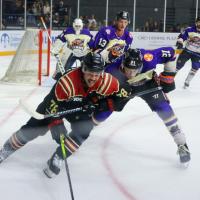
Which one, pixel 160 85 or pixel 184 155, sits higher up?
pixel 160 85

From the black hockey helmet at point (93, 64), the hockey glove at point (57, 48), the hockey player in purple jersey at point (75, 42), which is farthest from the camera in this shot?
the hockey player in purple jersey at point (75, 42)

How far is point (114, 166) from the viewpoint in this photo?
2645 millimetres

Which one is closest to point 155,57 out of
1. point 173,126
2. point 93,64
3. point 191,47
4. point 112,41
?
point 173,126

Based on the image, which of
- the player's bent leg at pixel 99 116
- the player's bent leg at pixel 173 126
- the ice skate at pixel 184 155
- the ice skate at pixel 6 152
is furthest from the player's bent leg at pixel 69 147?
the ice skate at pixel 184 155

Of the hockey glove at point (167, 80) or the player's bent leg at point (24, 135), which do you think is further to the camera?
the hockey glove at point (167, 80)

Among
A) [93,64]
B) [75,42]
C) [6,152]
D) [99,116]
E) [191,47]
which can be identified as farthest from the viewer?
[191,47]

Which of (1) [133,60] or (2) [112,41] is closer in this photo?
(1) [133,60]

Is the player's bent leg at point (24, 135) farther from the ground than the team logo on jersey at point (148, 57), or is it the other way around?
the team logo on jersey at point (148, 57)

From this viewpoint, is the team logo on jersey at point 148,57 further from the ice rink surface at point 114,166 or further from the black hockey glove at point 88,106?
the ice rink surface at point 114,166

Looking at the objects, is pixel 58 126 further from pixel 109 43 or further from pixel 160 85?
pixel 109 43

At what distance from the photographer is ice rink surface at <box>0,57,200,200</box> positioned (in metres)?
2.22

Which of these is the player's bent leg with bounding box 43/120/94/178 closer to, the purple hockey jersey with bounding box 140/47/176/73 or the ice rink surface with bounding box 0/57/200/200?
the ice rink surface with bounding box 0/57/200/200

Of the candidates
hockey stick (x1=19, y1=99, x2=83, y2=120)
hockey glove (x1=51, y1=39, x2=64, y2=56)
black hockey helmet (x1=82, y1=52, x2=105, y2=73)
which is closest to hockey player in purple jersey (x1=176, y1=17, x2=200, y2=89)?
hockey glove (x1=51, y1=39, x2=64, y2=56)

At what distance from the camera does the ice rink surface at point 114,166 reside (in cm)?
222
